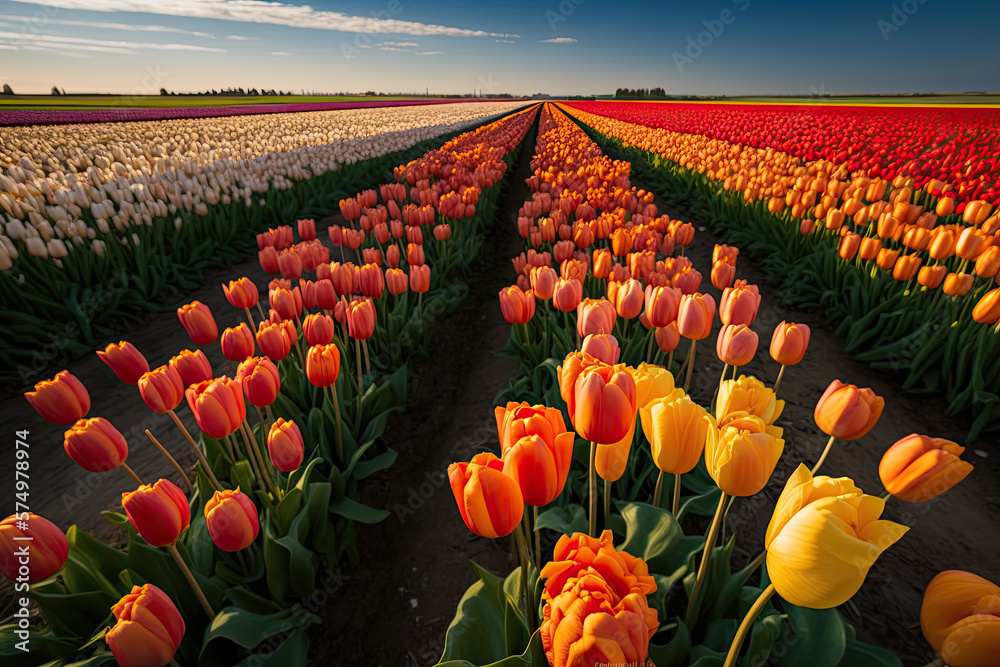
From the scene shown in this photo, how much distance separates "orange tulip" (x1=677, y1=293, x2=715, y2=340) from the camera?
2250 mm

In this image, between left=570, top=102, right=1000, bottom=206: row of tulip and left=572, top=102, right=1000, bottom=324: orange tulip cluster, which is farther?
left=570, top=102, right=1000, bottom=206: row of tulip

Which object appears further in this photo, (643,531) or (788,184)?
(788,184)

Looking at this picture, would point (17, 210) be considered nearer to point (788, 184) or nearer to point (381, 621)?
point (381, 621)

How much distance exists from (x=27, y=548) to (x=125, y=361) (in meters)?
0.95

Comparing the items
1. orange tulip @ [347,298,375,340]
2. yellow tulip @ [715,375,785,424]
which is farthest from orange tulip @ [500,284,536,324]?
yellow tulip @ [715,375,785,424]

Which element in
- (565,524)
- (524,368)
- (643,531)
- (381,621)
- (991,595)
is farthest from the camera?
(524,368)

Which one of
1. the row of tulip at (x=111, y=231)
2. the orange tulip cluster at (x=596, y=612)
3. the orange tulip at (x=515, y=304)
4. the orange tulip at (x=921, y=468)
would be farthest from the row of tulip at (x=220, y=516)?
the row of tulip at (x=111, y=231)

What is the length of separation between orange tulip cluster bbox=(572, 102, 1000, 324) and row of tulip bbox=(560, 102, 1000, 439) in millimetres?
13

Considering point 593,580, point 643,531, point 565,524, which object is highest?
point 593,580


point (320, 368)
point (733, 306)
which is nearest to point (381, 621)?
point (320, 368)

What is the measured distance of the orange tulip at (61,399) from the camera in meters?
1.85

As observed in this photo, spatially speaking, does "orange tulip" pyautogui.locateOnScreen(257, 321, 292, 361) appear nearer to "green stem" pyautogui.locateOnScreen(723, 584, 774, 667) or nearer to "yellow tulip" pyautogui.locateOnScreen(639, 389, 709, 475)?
"yellow tulip" pyautogui.locateOnScreen(639, 389, 709, 475)

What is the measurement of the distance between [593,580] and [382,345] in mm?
3583

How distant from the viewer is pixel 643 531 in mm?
1882
